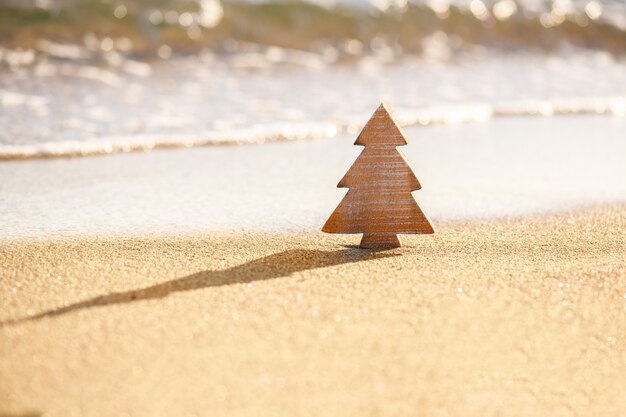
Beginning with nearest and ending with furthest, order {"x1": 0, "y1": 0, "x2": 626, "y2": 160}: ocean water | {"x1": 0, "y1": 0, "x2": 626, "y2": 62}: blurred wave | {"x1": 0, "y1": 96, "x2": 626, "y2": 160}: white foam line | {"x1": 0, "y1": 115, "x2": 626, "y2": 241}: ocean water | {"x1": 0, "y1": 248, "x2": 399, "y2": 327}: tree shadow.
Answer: {"x1": 0, "y1": 248, "x2": 399, "y2": 327}: tree shadow
{"x1": 0, "y1": 115, "x2": 626, "y2": 241}: ocean water
{"x1": 0, "y1": 96, "x2": 626, "y2": 160}: white foam line
{"x1": 0, "y1": 0, "x2": 626, "y2": 160}: ocean water
{"x1": 0, "y1": 0, "x2": 626, "y2": 62}: blurred wave

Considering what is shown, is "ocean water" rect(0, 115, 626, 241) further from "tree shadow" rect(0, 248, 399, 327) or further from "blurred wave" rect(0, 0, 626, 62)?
"blurred wave" rect(0, 0, 626, 62)

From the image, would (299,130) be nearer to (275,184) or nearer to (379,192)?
(275,184)

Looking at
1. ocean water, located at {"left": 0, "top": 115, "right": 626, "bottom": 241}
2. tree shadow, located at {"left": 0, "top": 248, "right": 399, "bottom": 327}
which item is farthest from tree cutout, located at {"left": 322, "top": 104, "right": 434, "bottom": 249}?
ocean water, located at {"left": 0, "top": 115, "right": 626, "bottom": 241}

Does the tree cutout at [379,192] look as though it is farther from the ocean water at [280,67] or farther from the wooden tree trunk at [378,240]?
the ocean water at [280,67]

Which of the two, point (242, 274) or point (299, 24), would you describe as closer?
point (242, 274)

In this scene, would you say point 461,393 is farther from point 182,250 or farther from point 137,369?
point 182,250

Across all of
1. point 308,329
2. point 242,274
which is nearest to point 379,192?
point 242,274
